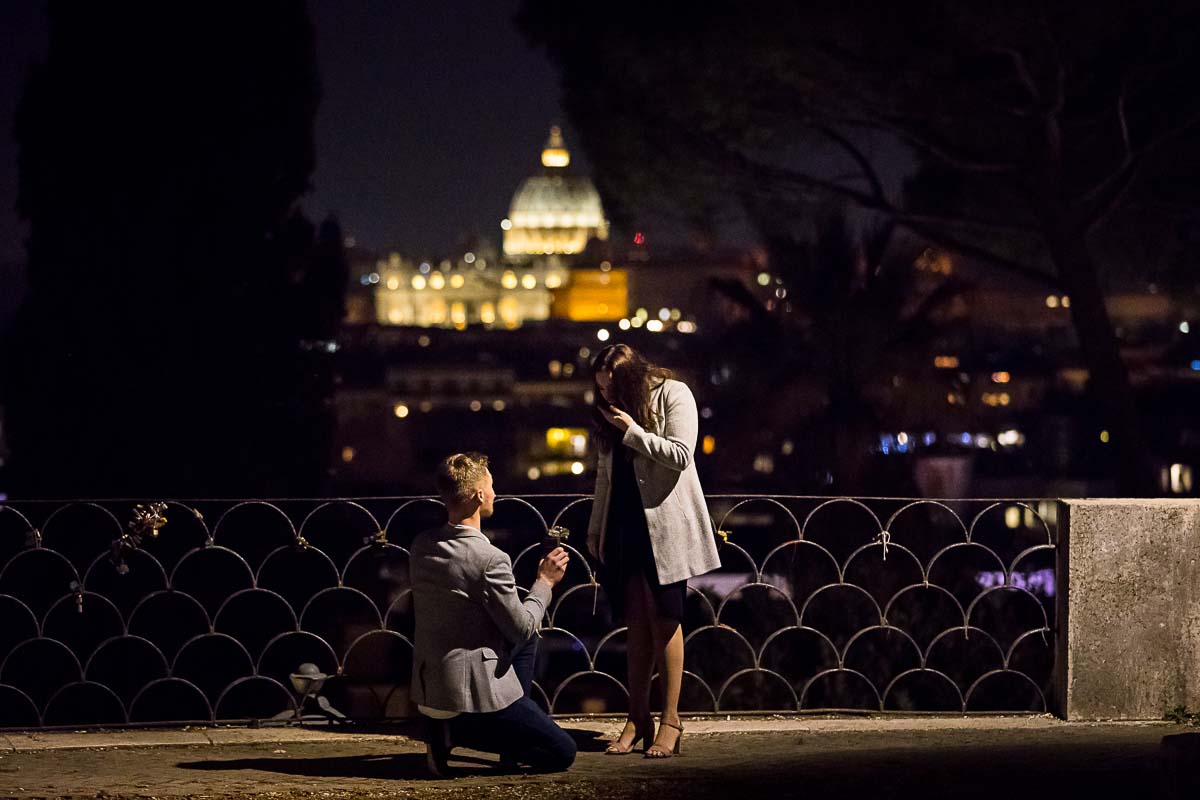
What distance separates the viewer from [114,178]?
15.4 meters

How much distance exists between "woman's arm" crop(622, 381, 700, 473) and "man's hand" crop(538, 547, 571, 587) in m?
0.36

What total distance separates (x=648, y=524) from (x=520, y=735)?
0.69 metres

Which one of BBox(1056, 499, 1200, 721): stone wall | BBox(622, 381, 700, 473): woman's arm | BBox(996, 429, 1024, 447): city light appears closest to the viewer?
BBox(622, 381, 700, 473): woman's arm

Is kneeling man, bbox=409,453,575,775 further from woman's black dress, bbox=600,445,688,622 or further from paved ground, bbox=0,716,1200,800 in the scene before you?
woman's black dress, bbox=600,445,688,622

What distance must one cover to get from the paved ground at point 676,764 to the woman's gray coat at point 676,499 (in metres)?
0.57

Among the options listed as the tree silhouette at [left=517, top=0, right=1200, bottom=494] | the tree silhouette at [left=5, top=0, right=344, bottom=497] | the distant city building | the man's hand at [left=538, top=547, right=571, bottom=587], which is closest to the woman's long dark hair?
the man's hand at [left=538, top=547, right=571, bottom=587]

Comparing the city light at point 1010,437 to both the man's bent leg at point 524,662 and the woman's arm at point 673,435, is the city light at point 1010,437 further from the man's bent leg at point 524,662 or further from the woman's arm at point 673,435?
the man's bent leg at point 524,662

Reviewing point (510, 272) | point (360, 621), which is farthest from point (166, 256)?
point (510, 272)

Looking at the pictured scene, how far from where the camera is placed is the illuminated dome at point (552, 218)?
150m

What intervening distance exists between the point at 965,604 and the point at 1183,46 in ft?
21.0

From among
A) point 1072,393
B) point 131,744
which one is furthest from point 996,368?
point 131,744

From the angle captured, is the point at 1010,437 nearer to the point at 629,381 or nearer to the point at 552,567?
the point at 629,381

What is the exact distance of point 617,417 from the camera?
16.0ft

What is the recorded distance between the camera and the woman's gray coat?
494 cm
